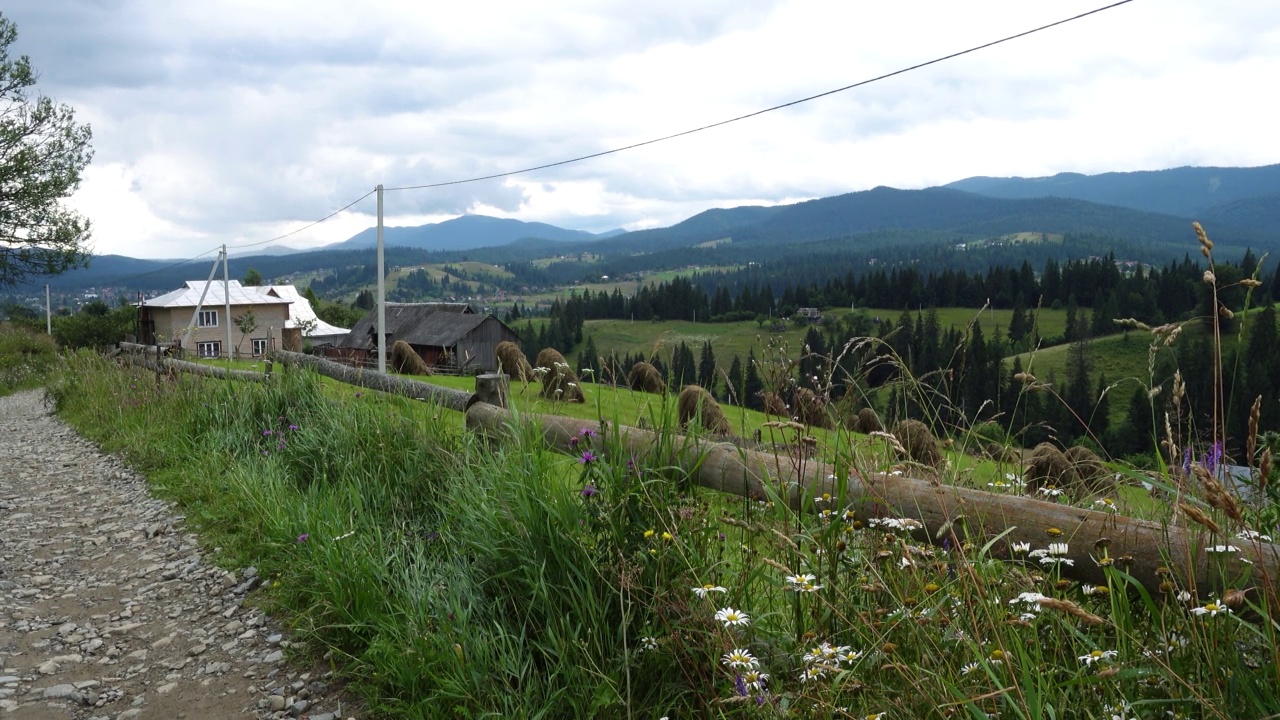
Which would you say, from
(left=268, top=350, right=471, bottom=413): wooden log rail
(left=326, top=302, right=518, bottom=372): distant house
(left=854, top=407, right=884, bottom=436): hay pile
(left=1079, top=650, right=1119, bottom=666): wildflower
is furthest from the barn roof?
(left=1079, top=650, right=1119, bottom=666): wildflower

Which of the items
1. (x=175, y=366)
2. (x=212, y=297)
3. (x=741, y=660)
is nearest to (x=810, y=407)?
(x=741, y=660)

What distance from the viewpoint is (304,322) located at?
255 feet

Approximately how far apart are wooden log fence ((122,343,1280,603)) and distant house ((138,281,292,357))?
6859cm

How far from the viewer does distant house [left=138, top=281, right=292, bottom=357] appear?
68562mm

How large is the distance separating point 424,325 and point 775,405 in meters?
73.5

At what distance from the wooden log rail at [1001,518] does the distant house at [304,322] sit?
77.6 meters

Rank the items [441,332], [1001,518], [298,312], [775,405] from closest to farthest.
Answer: [1001,518] < [775,405] < [441,332] < [298,312]

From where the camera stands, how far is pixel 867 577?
9.70 ft

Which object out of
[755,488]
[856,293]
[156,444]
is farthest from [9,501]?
[856,293]

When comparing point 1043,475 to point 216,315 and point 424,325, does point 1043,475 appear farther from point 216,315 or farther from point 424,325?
point 216,315

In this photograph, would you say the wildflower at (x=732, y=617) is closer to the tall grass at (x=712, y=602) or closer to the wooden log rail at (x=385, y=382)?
the tall grass at (x=712, y=602)

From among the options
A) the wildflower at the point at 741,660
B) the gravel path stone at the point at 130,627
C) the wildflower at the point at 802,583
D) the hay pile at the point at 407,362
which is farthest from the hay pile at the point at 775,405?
the hay pile at the point at 407,362

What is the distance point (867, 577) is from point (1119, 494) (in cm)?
175

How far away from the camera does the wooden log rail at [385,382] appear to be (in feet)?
24.1
